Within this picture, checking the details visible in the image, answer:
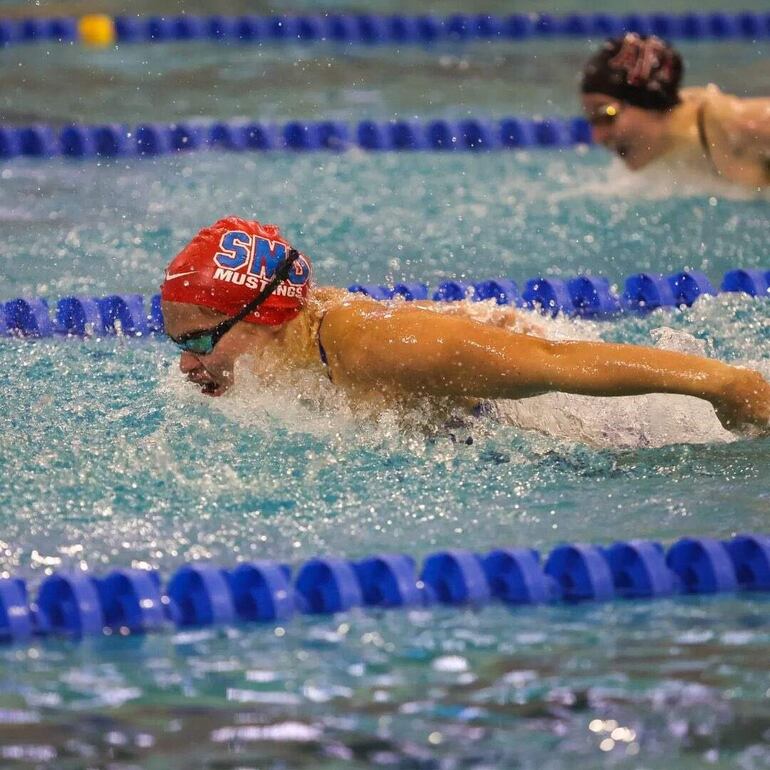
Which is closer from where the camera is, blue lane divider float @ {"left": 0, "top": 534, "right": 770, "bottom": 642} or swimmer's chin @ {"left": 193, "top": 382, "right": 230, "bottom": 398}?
blue lane divider float @ {"left": 0, "top": 534, "right": 770, "bottom": 642}

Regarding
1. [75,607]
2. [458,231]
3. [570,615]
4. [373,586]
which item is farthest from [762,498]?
[458,231]

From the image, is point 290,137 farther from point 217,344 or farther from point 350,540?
point 350,540

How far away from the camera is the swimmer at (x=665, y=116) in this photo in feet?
18.2

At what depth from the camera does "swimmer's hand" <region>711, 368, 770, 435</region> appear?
3.10 m

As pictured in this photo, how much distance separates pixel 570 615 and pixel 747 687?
16.1 inches

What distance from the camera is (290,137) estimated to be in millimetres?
6750

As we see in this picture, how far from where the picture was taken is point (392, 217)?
5777mm

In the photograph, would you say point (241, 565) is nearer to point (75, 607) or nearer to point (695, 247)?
point (75, 607)

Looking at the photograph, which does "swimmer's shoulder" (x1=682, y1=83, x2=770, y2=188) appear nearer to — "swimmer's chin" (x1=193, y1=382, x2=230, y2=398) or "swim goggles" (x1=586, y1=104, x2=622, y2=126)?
"swim goggles" (x1=586, y1=104, x2=622, y2=126)

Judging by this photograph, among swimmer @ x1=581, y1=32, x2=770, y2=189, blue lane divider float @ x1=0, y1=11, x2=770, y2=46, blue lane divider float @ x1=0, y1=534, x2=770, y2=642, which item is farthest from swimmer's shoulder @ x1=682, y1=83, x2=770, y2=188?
blue lane divider float @ x1=0, y1=11, x2=770, y2=46

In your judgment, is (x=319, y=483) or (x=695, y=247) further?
(x=695, y=247)

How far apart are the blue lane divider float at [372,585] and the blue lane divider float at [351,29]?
20.5 ft

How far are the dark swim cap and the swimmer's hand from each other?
2.61 metres

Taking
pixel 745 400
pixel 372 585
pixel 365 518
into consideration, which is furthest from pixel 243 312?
pixel 745 400
